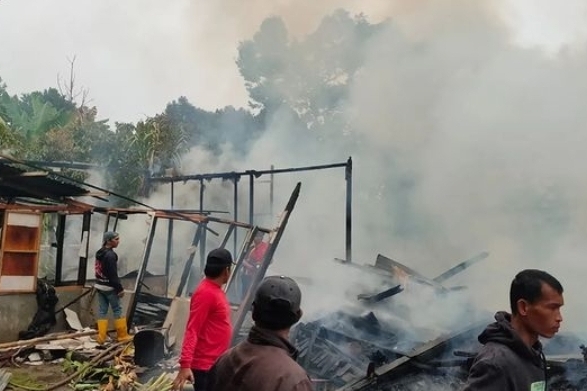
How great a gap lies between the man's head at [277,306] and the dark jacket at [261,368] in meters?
0.04

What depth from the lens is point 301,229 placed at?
15289 mm

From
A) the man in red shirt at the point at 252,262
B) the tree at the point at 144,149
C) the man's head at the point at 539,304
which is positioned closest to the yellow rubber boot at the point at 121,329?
the man in red shirt at the point at 252,262

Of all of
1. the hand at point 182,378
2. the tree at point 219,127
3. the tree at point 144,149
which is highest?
the tree at point 219,127

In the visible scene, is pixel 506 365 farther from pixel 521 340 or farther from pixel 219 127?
pixel 219 127

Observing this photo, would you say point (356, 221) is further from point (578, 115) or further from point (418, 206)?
point (578, 115)

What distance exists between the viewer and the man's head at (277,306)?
1.97 metres

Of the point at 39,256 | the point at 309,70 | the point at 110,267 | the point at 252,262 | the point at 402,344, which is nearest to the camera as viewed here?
the point at 402,344

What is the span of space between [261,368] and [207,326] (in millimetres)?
2137

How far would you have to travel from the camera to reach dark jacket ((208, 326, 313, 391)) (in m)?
1.81

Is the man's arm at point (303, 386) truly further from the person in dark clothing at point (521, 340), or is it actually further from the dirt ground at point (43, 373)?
the dirt ground at point (43, 373)

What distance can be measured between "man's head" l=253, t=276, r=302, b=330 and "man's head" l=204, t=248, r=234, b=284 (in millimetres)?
1926

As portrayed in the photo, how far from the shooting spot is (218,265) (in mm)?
3906

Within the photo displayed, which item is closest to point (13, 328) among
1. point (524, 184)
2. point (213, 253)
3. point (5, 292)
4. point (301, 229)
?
point (5, 292)

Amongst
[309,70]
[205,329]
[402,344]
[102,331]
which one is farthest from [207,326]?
[309,70]
